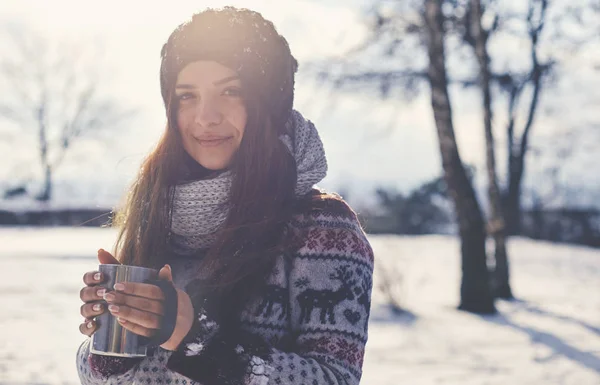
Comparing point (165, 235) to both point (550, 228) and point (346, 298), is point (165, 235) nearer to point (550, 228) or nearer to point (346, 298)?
point (346, 298)

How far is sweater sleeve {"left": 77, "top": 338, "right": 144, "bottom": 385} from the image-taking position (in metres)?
1.51

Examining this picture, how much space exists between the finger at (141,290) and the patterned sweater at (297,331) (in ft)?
0.38

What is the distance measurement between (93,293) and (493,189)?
8.41 metres

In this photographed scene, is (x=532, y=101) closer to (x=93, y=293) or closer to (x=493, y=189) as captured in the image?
(x=493, y=189)

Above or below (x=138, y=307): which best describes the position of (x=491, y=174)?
above

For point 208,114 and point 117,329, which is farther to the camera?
point 208,114

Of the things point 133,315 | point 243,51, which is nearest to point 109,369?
point 133,315

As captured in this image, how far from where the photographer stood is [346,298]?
141 centimetres

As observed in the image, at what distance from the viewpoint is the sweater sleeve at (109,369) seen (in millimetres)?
1515

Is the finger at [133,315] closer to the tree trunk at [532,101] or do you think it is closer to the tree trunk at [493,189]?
the tree trunk at [493,189]

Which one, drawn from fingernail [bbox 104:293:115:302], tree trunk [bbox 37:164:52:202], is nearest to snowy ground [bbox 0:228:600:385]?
fingernail [bbox 104:293:115:302]

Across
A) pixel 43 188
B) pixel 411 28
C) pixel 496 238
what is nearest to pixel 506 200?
pixel 496 238

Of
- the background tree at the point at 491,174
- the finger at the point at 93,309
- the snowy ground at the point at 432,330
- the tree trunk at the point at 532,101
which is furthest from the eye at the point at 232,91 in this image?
the tree trunk at the point at 532,101

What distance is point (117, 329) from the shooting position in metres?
1.25
